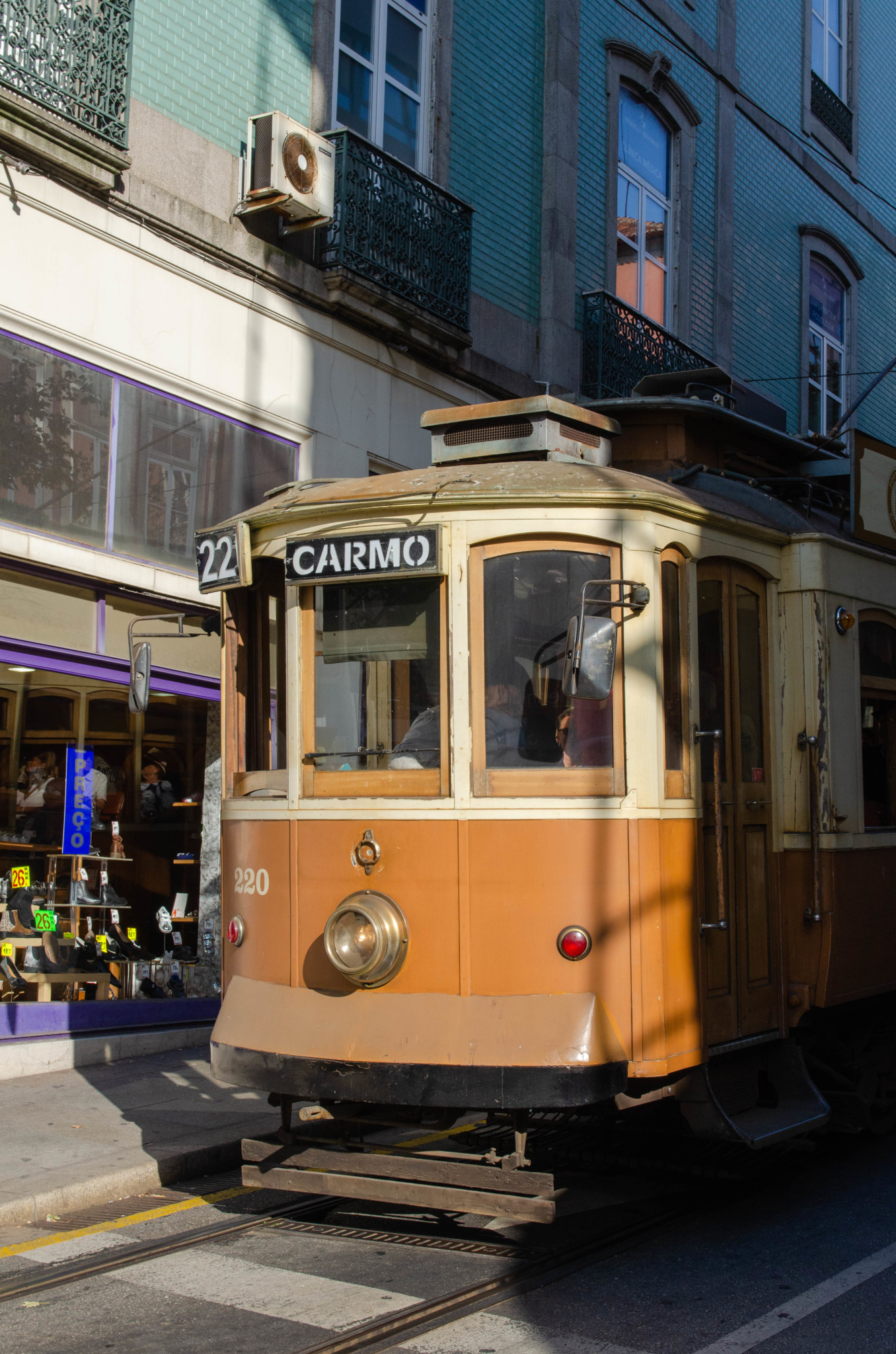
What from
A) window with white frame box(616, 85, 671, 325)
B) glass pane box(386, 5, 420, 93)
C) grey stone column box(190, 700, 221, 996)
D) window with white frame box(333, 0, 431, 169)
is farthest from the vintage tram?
window with white frame box(616, 85, 671, 325)

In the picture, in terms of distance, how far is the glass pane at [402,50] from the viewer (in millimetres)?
13156

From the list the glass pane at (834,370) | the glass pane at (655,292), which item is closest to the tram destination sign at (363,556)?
the glass pane at (655,292)

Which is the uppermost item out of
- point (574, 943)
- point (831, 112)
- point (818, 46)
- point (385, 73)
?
point (818, 46)

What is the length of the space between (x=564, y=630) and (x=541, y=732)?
42 centimetres

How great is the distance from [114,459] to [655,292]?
9.12 metres

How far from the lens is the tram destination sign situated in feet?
18.0

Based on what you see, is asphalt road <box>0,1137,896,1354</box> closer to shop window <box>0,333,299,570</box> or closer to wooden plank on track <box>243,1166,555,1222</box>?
wooden plank on track <box>243,1166,555,1222</box>

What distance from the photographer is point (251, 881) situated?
596 centimetres

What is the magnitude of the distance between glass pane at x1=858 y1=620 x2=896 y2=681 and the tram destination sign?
2.67 meters

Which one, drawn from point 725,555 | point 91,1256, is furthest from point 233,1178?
point 725,555

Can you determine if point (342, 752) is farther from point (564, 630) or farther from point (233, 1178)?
point (233, 1178)

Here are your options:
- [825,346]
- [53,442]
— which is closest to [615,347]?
[825,346]

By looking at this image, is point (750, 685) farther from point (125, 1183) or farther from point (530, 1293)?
point (125, 1183)

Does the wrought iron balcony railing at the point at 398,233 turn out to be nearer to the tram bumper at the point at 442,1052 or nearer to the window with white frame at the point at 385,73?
the window with white frame at the point at 385,73
